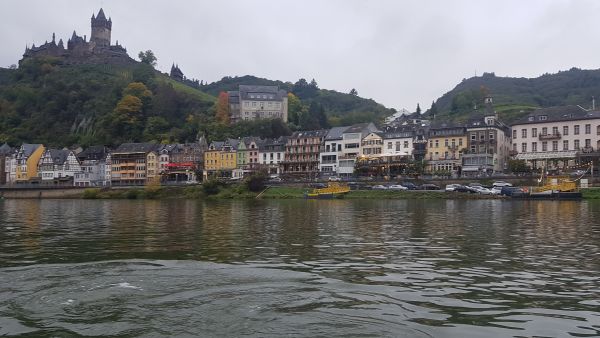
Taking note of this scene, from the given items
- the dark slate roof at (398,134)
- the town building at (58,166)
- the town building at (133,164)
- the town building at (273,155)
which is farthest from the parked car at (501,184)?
the town building at (58,166)

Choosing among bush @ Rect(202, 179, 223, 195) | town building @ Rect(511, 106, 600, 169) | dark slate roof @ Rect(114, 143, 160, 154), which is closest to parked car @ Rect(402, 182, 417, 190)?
town building @ Rect(511, 106, 600, 169)

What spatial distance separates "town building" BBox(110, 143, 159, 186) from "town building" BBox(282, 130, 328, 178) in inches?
1485

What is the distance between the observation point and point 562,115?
102 m

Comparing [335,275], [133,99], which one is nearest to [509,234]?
[335,275]

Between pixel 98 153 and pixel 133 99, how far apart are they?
104 ft

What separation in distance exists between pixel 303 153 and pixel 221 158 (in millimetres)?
23579

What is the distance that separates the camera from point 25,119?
193 metres

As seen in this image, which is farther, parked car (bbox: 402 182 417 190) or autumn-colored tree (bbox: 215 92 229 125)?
autumn-colored tree (bbox: 215 92 229 125)

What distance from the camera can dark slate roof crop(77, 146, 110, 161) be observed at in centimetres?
15275

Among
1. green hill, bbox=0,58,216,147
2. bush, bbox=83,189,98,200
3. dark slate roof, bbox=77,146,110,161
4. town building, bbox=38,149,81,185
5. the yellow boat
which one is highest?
green hill, bbox=0,58,216,147

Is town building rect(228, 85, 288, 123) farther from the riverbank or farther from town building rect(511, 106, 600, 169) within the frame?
town building rect(511, 106, 600, 169)

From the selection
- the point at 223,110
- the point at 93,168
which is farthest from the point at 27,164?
the point at 223,110

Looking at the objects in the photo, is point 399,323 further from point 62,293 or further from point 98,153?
point 98,153

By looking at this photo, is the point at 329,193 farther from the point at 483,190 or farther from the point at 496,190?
Answer: the point at 496,190
